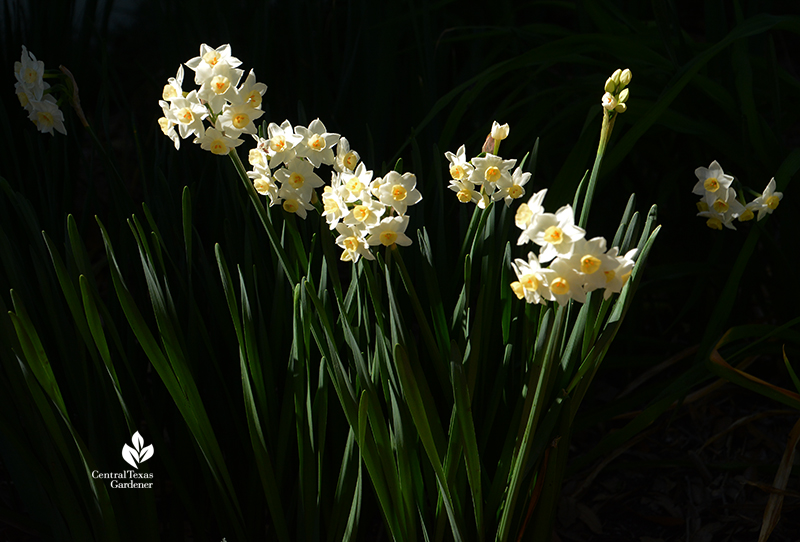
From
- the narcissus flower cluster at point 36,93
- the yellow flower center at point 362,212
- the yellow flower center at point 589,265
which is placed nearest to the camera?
the yellow flower center at point 589,265

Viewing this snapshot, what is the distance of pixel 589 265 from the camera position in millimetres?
518

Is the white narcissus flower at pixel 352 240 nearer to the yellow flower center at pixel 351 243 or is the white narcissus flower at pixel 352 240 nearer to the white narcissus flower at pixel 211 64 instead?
the yellow flower center at pixel 351 243

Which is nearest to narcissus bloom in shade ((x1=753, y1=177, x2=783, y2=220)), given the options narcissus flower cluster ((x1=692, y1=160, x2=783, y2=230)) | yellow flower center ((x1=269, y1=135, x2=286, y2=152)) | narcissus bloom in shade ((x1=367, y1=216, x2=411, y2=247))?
narcissus flower cluster ((x1=692, y1=160, x2=783, y2=230))

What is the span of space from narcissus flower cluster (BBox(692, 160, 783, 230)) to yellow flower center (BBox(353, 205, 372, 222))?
1.63 ft

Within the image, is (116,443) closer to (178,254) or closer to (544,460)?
(178,254)

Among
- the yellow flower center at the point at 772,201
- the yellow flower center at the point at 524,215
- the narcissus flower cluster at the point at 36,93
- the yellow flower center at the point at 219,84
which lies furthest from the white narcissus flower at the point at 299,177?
the yellow flower center at the point at 772,201

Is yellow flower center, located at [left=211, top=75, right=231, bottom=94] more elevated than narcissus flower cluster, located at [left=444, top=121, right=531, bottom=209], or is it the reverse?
yellow flower center, located at [left=211, top=75, right=231, bottom=94]

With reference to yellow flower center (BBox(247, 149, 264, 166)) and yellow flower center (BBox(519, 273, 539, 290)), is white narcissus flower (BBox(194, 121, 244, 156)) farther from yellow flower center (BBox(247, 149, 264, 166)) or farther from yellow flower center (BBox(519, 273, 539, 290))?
yellow flower center (BBox(519, 273, 539, 290))

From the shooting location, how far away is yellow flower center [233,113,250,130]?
0.67 meters

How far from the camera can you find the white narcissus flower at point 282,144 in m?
0.66

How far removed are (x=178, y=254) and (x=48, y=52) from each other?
2.62 ft

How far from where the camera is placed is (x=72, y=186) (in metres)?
1.27

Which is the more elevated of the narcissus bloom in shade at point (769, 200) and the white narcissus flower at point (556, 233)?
the white narcissus flower at point (556, 233)

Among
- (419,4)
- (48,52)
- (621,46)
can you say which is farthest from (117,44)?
(621,46)
